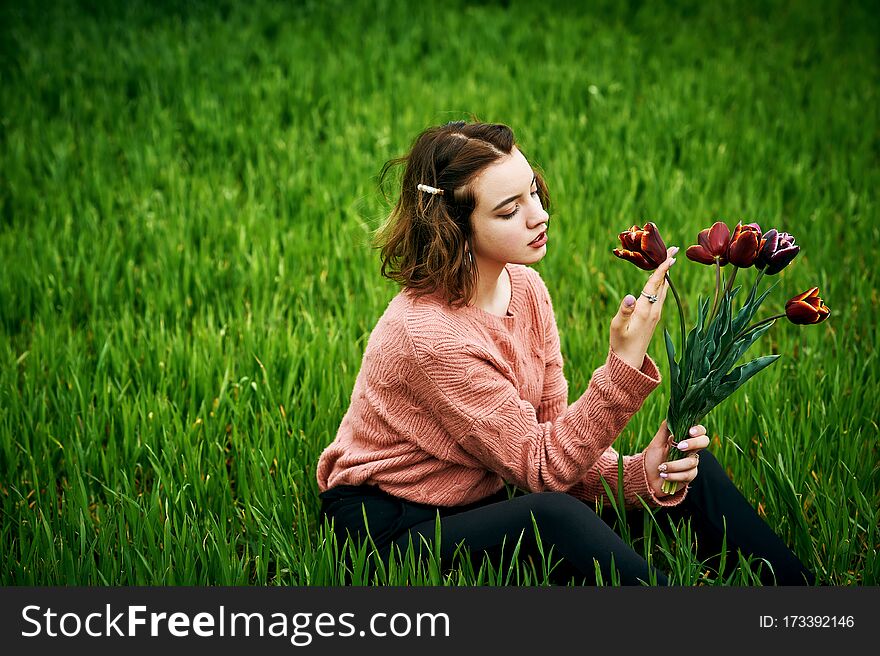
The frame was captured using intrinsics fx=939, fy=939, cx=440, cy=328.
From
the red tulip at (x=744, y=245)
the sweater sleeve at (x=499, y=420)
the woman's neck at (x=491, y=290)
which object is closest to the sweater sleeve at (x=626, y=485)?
the sweater sleeve at (x=499, y=420)

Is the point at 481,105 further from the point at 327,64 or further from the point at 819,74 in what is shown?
the point at 819,74

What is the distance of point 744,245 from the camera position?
4.90 ft

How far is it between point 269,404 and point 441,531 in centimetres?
83

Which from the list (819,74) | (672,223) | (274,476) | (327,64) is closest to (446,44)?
(327,64)

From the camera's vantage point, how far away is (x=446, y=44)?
5.88 meters

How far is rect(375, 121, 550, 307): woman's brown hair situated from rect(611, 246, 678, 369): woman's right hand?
→ 1.01ft

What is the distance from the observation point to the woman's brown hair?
1.74 meters

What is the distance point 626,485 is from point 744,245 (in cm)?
58

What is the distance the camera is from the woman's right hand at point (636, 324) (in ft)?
5.20

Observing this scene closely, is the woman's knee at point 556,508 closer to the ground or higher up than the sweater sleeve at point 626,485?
higher up

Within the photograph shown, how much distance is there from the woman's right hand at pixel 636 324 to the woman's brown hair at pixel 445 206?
31cm

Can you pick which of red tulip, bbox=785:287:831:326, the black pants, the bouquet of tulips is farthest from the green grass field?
red tulip, bbox=785:287:831:326

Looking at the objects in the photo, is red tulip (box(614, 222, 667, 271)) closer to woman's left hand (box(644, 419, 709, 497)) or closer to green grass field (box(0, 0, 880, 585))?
woman's left hand (box(644, 419, 709, 497))

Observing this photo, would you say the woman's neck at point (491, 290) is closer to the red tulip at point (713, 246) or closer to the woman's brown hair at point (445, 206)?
the woman's brown hair at point (445, 206)
